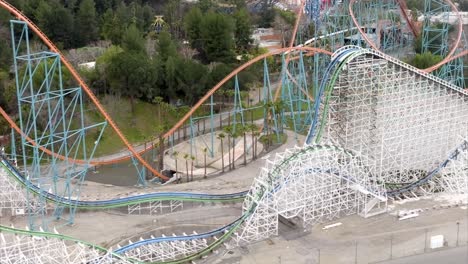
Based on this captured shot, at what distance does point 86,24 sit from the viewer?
60.3m

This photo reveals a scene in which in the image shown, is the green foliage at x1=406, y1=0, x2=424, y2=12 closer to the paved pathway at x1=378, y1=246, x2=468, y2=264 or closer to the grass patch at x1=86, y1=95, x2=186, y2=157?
the grass patch at x1=86, y1=95, x2=186, y2=157

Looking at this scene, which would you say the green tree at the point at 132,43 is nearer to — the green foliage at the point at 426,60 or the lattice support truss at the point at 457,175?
the green foliage at the point at 426,60

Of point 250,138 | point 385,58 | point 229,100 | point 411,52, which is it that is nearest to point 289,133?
A: point 250,138

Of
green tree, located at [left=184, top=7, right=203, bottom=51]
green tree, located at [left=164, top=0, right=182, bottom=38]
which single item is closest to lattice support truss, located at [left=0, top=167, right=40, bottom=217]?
green tree, located at [left=184, top=7, right=203, bottom=51]

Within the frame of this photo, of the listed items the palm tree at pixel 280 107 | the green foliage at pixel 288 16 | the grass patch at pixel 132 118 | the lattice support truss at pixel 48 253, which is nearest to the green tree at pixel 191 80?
the grass patch at pixel 132 118

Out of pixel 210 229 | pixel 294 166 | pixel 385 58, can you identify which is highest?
pixel 385 58

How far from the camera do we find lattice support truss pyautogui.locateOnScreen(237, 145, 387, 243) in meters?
27.7

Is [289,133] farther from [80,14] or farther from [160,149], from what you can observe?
[80,14]

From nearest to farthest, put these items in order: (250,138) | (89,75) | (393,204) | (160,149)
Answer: (393,204)
(160,149)
(250,138)
(89,75)

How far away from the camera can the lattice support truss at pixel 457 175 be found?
32.2 meters

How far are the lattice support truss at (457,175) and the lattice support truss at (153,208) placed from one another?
1274 centimetres

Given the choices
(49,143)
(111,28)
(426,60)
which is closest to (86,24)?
(111,28)

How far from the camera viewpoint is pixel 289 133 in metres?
44.6

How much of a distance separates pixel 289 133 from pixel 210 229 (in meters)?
16.3
